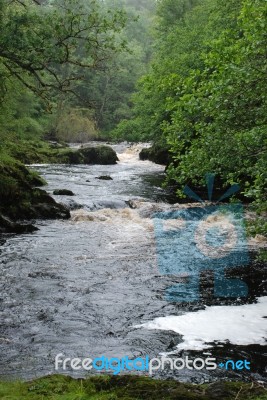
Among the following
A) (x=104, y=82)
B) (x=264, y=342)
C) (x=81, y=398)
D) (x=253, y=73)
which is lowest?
(x=264, y=342)

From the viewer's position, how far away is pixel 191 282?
9.34 m

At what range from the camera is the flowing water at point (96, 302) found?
614cm

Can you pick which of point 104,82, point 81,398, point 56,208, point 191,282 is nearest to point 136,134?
point 56,208

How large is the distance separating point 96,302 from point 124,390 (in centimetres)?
413

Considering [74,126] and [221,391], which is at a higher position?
[74,126]

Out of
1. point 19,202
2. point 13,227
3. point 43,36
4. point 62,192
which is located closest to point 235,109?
point 43,36

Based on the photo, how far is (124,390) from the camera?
161 inches

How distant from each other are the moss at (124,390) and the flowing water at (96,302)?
1.19 metres

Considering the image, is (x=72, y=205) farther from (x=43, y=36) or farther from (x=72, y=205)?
(x=43, y=36)

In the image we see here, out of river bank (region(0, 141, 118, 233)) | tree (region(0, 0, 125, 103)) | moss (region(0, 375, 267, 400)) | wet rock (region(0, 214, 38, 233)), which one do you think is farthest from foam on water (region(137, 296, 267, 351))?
river bank (region(0, 141, 118, 233))

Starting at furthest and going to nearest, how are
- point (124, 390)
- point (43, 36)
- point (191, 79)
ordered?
point (43, 36)
point (191, 79)
point (124, 390)

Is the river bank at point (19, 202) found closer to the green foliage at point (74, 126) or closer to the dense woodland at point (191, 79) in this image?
the dense woodland at point (191, 79)

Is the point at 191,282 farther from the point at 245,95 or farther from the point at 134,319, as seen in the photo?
the point at 245,95

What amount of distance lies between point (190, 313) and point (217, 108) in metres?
3.53
